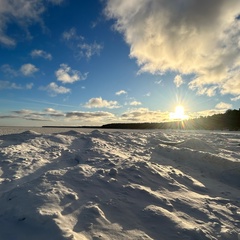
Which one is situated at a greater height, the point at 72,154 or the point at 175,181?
the point at 72,154

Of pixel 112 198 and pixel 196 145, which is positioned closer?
pixel 112 198

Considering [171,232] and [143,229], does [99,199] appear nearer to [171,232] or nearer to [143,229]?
[143,229]

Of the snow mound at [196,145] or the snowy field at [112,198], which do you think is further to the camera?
the snow mound at [196,145]

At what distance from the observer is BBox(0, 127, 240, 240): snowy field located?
3920 millimetres

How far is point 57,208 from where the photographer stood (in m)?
4.44

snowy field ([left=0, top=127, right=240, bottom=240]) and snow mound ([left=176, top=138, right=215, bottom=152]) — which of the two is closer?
snowy field ([left=0, top=127, right=240, bottom=240])

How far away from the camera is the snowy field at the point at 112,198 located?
12.9 feet

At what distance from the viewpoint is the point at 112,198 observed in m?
5.19

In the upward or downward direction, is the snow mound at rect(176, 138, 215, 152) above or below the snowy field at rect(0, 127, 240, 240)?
above

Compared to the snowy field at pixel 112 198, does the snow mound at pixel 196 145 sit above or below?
above

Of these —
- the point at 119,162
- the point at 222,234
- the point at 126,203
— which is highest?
the point at 119,162

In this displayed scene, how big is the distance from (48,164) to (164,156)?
5553 millimetres

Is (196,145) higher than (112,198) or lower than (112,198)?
higher

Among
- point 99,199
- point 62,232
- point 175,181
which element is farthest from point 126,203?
point 175,181
